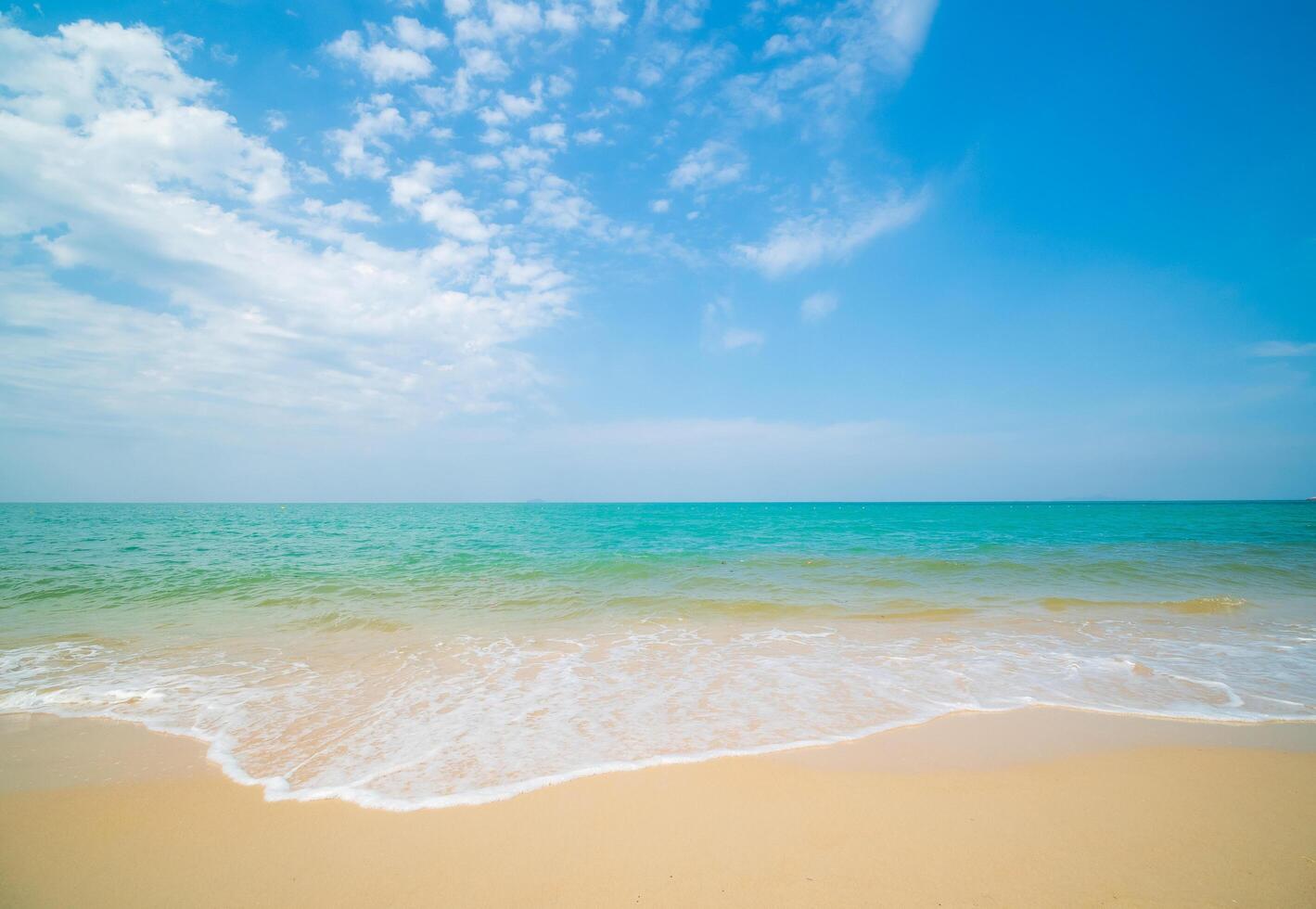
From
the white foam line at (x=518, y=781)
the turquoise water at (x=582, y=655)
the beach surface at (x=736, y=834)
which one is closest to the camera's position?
the beach surface at (x=736, y=834)

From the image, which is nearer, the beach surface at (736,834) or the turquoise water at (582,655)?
the beach surface at (736,834)

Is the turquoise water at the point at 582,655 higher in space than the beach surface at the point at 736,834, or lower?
lower

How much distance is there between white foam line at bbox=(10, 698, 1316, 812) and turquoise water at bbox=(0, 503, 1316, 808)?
1.5 inches

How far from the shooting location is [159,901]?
310 centimetres

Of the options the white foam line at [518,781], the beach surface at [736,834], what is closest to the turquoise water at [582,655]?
the white foam line at [518,781]

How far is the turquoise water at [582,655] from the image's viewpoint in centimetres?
520

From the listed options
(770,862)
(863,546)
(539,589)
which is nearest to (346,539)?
(539,589)

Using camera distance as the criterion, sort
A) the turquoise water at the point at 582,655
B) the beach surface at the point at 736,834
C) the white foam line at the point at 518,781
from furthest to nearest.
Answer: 1. the turquoise water at the point at 582,655
2. the white foam line at the point at 518,781
3. the beach surface at the point at 736,834

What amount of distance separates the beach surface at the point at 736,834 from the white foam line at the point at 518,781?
0.11 m

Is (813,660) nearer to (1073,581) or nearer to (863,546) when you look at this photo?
(1073,581)

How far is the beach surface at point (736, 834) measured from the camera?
3.11 metres

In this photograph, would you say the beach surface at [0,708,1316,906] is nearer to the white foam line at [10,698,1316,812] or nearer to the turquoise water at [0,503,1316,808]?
the white foam line at [10,698,1316,812]

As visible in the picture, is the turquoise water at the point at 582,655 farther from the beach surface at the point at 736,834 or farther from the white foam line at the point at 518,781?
the beach surface at the point at 736,834

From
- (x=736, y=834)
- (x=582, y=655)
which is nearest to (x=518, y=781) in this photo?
(x=736, y=834)
